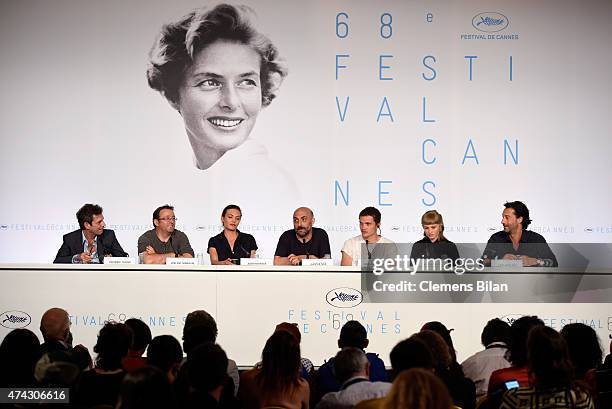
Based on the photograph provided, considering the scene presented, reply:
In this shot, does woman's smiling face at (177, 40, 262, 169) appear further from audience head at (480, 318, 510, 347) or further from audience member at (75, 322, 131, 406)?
audience member at (75, 322, 131, 406)

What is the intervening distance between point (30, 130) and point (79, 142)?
1.74 feet

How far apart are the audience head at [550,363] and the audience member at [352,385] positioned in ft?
2.12

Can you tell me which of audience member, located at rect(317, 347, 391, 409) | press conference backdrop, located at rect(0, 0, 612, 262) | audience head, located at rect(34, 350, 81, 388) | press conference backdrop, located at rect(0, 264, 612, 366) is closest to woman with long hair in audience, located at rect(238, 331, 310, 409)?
audience member, located at rect(317, 347, 391, 409)

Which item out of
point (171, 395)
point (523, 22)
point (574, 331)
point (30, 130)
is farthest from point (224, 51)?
point (171, 395)

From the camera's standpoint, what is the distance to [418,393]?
254 cm

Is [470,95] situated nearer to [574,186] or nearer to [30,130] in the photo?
[574,186]

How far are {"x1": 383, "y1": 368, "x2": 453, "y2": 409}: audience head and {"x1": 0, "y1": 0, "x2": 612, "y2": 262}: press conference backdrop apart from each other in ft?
21.4

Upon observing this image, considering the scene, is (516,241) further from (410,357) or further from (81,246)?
(410,357)

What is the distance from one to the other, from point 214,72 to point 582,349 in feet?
20.1

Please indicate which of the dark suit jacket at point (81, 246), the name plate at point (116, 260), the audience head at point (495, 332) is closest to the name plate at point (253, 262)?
the name plate at point (116, 260)

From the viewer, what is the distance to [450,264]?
268 inches

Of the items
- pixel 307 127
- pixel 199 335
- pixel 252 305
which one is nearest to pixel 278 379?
pixel 199 335

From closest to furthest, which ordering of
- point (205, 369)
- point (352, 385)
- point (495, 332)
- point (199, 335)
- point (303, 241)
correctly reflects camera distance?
point (205, 369) < point (352, 385) < point (199, 335) < point (495, 332) < point (303, 241)

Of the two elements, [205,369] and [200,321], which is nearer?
[205,369]
